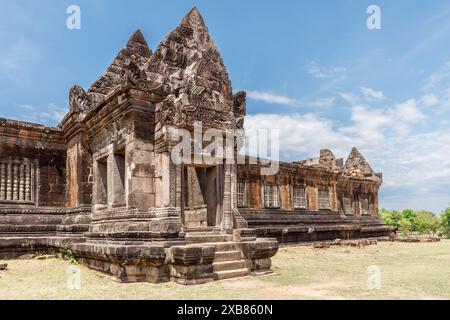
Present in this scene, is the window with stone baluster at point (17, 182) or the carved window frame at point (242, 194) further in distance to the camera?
the carved window frame at point (242, 194)

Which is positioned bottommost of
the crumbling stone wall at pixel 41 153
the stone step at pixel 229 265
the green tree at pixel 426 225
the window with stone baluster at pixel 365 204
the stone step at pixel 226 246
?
the green tree at pixel 426 225

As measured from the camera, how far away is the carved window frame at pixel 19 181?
12031 millimetres

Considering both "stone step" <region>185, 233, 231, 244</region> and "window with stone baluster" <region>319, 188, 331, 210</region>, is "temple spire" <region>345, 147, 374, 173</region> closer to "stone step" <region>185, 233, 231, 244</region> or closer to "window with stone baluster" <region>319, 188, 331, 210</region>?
"window with stone baluster" <region>319, 188, 331, 210</region>

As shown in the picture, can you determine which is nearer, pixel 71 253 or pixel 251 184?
pixel 71 253

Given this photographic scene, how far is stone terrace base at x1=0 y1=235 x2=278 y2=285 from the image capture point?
771 centimetres

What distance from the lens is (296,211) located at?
21156mm

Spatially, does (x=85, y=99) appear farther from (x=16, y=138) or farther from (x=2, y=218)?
(x=2, y=218)

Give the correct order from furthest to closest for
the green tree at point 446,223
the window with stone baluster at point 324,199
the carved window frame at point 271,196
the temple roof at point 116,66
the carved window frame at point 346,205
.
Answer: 1. the green tree at point 446,223
2. the carved window frame at point 346,205
3. the window with stone baluster at point 324,199
4. the carved window frame at point 271,196
5. the temple roof at point 116,66

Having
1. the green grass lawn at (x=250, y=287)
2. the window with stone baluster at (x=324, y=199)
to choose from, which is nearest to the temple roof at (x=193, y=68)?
the green grass lawn at (x=250, y=287)

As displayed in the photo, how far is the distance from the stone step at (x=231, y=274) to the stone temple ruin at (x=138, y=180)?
0.09 ft

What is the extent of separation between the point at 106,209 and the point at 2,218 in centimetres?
349

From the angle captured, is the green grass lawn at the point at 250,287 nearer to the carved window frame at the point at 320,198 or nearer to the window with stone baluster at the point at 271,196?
the window with stone baluster at the point at 271,196

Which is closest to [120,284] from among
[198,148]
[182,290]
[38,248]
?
[182,290]

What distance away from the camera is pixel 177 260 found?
7.66 metres
